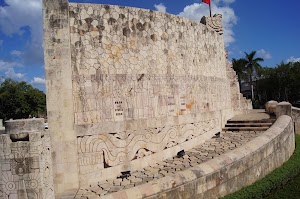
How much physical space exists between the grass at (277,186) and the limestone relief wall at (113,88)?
7.95ft

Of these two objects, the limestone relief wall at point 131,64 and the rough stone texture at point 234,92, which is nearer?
the limestone relief wall at point 131,64

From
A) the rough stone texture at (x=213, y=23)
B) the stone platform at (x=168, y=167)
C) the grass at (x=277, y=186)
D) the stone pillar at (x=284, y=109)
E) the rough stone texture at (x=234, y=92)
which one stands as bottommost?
the grass at (x=277, y=186)

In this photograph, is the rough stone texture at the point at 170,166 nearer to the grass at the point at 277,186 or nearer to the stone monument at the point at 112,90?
the stone monument at the point at 112,90

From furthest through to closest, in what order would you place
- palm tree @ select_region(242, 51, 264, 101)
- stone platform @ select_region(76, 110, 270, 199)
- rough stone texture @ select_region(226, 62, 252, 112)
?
palm tree @ select_region(242, 51, 264, 101) < rough stone texture @ select_region(226, 62, 252, 112) < stone platform @ select_region(76, 110, 270, 199)

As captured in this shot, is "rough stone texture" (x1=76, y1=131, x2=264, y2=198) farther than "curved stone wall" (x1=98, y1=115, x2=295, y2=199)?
Yes

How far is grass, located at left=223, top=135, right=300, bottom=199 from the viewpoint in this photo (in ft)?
19.6

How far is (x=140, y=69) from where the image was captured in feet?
24.6

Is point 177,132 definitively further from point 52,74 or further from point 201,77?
point 52,74

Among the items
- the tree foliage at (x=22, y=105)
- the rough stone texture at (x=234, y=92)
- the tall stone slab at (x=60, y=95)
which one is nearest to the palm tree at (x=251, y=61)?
the rough stone texture at (x=234, y=92)

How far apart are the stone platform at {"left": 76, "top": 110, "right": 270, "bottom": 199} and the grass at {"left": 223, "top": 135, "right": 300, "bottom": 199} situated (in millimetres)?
1283

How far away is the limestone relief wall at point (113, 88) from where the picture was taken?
6.34 meters

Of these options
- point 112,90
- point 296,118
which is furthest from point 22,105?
point 112,90

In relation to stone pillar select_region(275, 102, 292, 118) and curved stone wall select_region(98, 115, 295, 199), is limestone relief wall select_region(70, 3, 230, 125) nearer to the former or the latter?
curved stone wall select_region(98, 115, 295, 199)

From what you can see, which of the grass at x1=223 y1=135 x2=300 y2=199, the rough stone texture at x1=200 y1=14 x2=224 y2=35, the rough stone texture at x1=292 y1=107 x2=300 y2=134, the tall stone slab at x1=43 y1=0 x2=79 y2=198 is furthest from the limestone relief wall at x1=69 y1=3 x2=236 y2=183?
the rough stone texture at x1=292 y1=107 x2=300 y2=134
